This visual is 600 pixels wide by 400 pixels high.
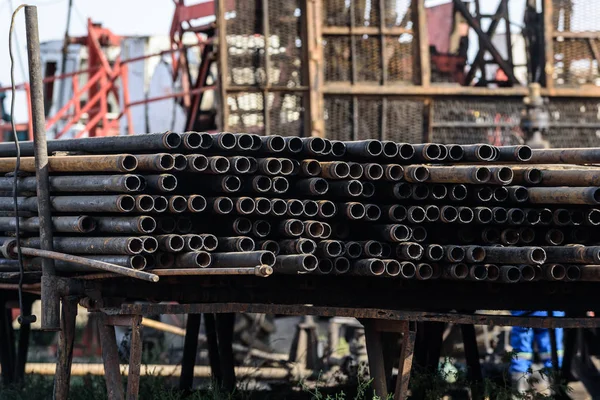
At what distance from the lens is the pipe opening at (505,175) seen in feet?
24.6

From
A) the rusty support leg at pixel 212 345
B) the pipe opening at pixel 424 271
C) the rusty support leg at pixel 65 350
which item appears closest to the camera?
the pipe opening at pixel 424 271

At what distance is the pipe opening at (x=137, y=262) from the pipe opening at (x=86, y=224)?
53 centimetres

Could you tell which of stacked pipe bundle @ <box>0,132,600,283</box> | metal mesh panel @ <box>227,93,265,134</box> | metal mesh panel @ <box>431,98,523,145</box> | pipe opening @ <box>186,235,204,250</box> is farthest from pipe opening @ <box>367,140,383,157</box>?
metal mesh panel @ <box>431,98,523,145</box>

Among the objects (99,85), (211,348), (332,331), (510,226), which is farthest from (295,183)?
(99,85)

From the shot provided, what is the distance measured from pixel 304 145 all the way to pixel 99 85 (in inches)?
557

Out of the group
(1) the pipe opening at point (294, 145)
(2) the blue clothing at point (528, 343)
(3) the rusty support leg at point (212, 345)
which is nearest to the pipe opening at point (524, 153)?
(1) the pipe opening at point (294, 145)

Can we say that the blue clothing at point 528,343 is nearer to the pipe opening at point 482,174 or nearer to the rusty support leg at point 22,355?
the rusty support leg at point 22,355

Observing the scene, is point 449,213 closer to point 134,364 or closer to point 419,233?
point 419,233

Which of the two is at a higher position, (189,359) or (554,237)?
(554,237)

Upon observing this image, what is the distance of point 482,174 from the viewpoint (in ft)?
24.3

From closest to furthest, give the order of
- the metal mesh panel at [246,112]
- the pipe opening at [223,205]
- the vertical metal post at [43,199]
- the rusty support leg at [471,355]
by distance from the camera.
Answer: the pipe opening at [223,205] → the vertical metal post at [43,199] → the rusty support leg at [471,355] → the metal mesh panel at [246,112]

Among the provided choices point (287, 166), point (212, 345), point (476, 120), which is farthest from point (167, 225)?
point (476, 120)

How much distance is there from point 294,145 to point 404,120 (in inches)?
247

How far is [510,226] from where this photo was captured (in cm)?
780
